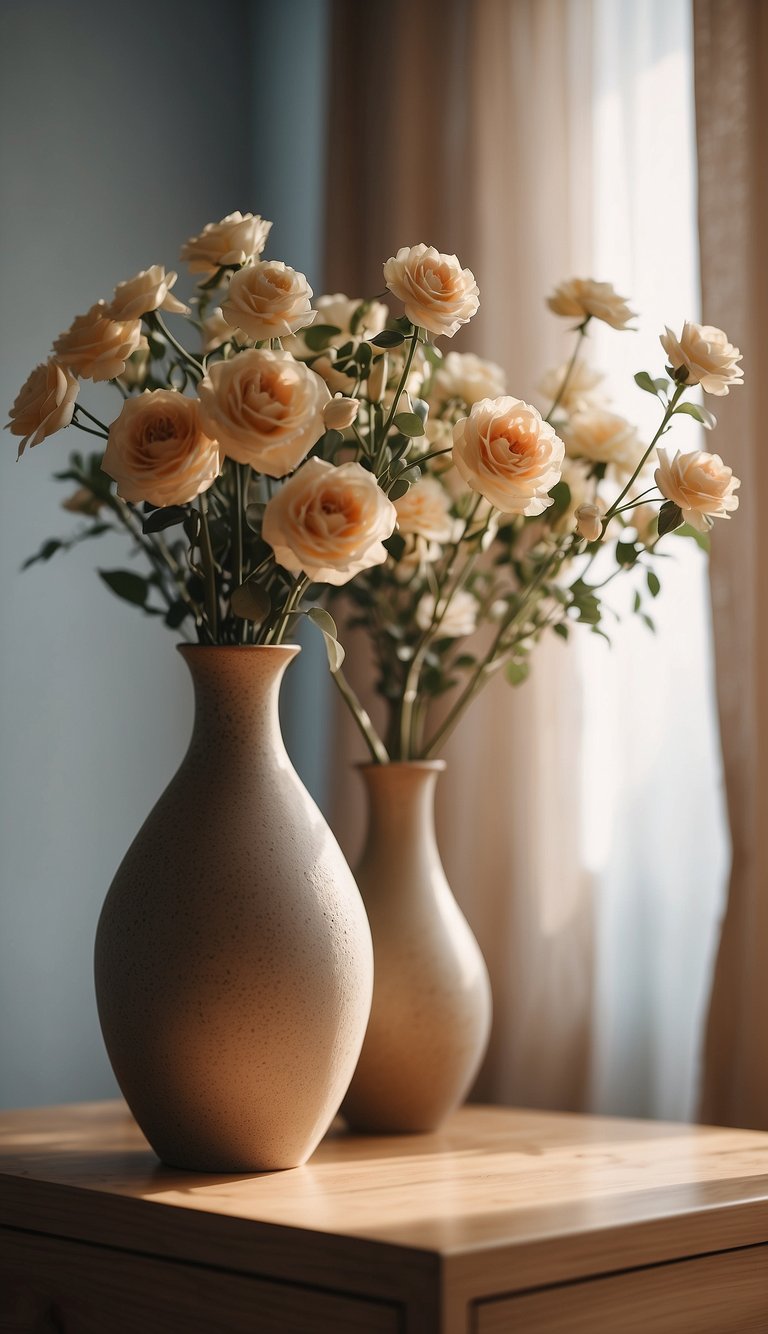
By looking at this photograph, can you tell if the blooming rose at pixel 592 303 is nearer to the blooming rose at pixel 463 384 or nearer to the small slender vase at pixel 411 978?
the blooming rose at pixel 463 384

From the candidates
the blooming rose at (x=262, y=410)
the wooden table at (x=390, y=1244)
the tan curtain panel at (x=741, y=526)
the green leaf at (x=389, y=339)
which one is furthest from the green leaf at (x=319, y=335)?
the wooden table at (x=390, y=1244)

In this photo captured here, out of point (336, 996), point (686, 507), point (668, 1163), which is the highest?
point (686, 507)

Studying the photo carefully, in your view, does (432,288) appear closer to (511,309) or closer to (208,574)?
(208,574)

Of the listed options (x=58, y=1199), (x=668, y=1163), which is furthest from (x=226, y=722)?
(x=668, y=1163)

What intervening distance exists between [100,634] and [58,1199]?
918 mm

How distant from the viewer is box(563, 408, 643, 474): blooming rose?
1.17 metres

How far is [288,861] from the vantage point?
989 millimetres

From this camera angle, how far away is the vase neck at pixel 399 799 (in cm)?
122

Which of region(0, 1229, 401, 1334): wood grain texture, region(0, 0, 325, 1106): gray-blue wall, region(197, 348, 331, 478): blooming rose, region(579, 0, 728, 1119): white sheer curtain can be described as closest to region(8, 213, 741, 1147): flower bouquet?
region(197, 348, 331, 478): blooming rose

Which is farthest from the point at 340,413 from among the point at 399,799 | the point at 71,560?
the point at 71,560

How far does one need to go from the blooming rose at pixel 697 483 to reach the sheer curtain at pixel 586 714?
53 centimetres

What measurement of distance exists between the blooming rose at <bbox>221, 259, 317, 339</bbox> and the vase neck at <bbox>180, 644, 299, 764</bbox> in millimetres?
223

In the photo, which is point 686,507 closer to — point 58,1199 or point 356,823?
point 58,1199

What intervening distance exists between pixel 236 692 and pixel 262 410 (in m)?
0.23
